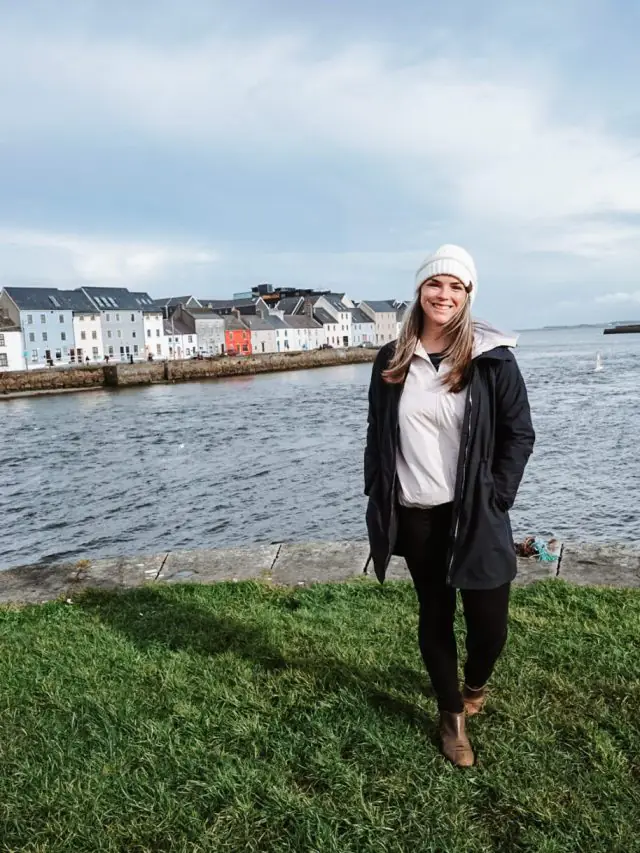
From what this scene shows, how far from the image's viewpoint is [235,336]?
97938 mm

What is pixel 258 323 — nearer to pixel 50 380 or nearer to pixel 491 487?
pixel 50 380

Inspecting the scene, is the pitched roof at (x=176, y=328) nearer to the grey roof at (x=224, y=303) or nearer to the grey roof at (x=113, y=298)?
the grey roof at (x=113, y=298)

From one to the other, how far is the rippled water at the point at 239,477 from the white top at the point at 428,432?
8851 millimetres

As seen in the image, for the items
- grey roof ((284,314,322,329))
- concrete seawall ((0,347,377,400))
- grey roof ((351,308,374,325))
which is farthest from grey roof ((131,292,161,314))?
grey roof ((351,308,374,325))

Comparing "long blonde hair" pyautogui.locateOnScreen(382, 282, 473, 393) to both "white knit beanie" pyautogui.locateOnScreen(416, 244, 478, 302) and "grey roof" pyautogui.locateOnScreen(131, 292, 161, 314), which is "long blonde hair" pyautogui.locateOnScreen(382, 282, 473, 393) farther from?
"grey roof" pyautogui.locateOnScreen(131, 292, 161, 314)

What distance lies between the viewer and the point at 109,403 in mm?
46469

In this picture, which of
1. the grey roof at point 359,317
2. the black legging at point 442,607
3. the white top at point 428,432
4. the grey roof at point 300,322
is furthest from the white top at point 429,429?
the grey roof at point 359,317

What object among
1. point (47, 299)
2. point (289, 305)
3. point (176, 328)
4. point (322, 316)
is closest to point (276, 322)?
point (289, 305)

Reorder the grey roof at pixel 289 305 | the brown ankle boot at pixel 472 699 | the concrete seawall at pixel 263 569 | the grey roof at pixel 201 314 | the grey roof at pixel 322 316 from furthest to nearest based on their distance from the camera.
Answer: the grey roof at pixel 322 316 < the grey roof at pixel 289 305 < the grey roof at pixel 201 314 < the concrete seawall at pixel 263 569 < the brown ankle boot at pixel 472 699

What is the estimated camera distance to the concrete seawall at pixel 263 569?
5.57 meters

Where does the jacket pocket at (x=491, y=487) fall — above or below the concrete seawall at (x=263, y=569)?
above

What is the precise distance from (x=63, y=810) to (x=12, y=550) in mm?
10689

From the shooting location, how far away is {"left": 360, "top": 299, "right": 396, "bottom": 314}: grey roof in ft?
436

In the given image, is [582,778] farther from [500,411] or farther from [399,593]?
[399,593]
